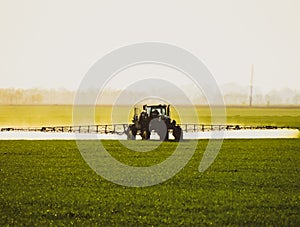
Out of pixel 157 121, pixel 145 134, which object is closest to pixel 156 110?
pixel 157 121

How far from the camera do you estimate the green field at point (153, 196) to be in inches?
590

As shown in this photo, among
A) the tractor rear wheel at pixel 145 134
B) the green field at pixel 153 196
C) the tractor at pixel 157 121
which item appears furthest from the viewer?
the tractor rear wheel at pixel 145 134

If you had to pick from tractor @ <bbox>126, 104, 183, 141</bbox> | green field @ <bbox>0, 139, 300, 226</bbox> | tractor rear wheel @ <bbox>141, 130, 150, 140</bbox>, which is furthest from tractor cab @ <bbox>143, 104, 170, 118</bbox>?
green field @ <bbox>0, 139, 300, 226</bbox>

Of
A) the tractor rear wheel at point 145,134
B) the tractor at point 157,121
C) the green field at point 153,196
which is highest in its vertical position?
the tractor at point 157,121

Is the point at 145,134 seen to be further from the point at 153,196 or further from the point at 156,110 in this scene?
the point at 153,196

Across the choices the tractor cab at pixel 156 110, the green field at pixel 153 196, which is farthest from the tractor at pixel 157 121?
the green field at pixel 153 196

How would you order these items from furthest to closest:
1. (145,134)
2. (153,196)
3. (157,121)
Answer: (145,134)
(157,121)
(153,196)

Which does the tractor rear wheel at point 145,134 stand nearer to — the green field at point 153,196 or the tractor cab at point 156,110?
the tractor cab at point 156,110

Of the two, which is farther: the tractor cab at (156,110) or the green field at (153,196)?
the tractor cab at (156,110)

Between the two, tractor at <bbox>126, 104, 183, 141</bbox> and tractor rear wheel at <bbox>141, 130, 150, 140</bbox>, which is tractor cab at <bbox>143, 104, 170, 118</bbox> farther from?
tractor rear wheel at <bbox>141, 130, 150, 140</bbox>

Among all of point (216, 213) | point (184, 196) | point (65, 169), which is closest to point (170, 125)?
point (65, 169)

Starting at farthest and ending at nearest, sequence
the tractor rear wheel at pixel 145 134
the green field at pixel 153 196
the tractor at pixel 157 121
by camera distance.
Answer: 1. the tractor rear wheel at pixel 145 134
2. the tractor at pixel 157 121
3. the green field at pixel 153 196

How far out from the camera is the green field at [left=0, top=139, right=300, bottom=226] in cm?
1499

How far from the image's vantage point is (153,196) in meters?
18.6
